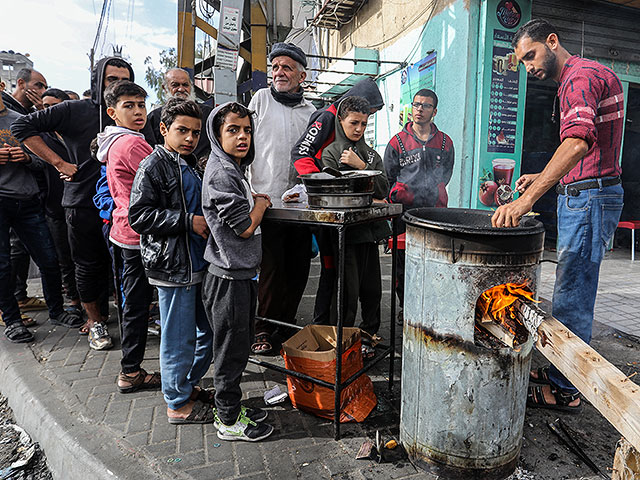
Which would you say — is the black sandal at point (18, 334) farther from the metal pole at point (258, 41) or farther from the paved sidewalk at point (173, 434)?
the metal pole at point (258, 41)

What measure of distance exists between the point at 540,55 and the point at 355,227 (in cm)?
171

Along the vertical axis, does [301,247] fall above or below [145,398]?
above

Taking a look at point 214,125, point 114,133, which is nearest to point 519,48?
point 214,125

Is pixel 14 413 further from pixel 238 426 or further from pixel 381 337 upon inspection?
pixel 381 337

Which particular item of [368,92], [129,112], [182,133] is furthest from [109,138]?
[368,92]

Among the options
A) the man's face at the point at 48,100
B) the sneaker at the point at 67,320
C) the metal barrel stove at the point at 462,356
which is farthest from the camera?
the man's face at the point at 48,100

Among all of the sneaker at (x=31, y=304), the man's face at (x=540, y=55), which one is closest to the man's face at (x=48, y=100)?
the sneaker at (x=31, y=304)

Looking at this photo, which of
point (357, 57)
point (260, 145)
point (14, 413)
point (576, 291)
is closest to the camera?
point (576, 291)

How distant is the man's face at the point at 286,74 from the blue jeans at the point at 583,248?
2.37 metres

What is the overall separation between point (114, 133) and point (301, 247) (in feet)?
5.79

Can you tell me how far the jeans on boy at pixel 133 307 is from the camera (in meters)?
2.84

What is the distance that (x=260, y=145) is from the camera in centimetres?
366

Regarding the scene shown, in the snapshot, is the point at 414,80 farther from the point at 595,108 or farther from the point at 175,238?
the point at 175,238

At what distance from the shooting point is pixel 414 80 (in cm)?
808
